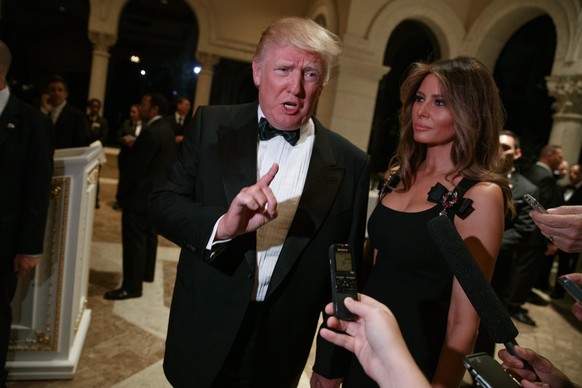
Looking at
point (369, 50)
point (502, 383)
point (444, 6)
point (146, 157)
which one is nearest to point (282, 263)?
point (502, 383)

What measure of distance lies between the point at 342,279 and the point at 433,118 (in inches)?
34.5

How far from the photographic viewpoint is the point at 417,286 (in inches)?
62.4

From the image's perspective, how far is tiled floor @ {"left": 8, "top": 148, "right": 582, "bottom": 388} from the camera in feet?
9.27

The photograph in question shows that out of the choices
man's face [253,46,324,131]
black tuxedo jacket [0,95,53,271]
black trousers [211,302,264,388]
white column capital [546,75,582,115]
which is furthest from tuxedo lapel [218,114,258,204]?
white column capital [546,75,582,115]

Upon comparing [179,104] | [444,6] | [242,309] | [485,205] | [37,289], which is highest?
[444,6]

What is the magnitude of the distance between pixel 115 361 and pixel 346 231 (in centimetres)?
207

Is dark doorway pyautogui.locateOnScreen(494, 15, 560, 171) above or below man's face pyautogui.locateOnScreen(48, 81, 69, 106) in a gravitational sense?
above

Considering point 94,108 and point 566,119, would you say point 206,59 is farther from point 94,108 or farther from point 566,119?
point 566,119

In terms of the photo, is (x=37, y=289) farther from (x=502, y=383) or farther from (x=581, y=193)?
(x=581, y=193)

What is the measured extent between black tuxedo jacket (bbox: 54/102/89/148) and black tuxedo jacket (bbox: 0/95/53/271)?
293 cm

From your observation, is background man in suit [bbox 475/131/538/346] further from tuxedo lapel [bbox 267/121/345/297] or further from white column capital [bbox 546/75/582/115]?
white column capital [bbox 546/75/582/115]

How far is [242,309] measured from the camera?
1.54m

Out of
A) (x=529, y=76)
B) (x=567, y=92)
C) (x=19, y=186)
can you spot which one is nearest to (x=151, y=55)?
(x=529, y=76)

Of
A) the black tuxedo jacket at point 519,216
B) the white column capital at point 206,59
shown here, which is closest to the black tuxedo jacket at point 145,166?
the black tuxedo jacket at point 519,216
